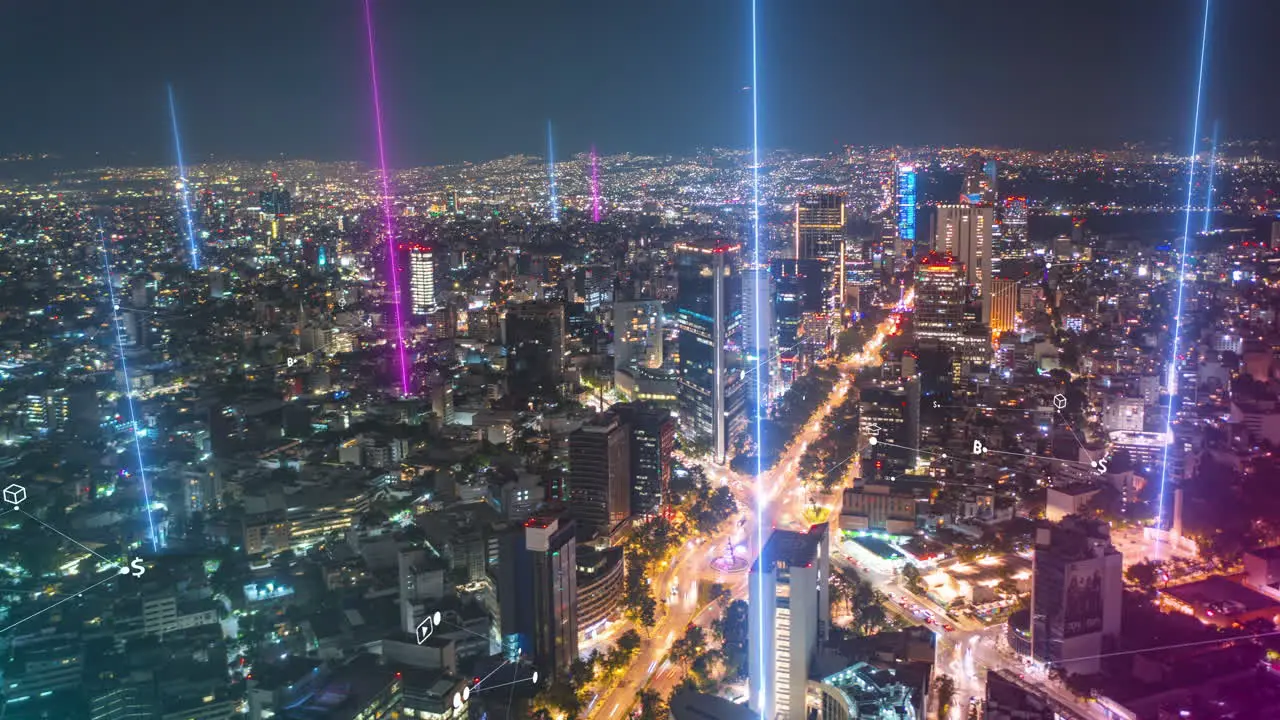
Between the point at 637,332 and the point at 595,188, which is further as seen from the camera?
the point at 595,188

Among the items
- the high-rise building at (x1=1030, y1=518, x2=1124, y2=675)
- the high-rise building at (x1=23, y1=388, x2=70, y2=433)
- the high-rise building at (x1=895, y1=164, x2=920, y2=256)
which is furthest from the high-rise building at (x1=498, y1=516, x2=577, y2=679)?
the high-rise building at (x1=895, y1=164, x2=920, y2=256)

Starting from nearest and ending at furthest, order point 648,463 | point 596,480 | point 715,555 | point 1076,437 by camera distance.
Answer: point 715,555 → point 596,480 → point 648,463 → point 1076,437

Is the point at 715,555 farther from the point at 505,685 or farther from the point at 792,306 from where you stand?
the point at 792,306

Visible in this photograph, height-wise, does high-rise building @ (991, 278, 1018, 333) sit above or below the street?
above

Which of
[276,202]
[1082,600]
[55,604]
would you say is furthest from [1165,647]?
[276,202]

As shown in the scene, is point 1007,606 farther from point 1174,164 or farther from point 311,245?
point 311,245

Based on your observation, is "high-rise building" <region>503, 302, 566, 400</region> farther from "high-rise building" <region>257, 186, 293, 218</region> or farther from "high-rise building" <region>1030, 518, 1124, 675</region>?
"high-rise building" <region>1030, 518, 1124, 675</region>

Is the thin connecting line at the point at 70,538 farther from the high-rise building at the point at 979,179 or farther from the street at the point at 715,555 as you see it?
the high-rise building at the point at 979,179

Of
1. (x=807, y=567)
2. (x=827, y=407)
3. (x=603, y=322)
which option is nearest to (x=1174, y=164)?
(x=827, y=407)
